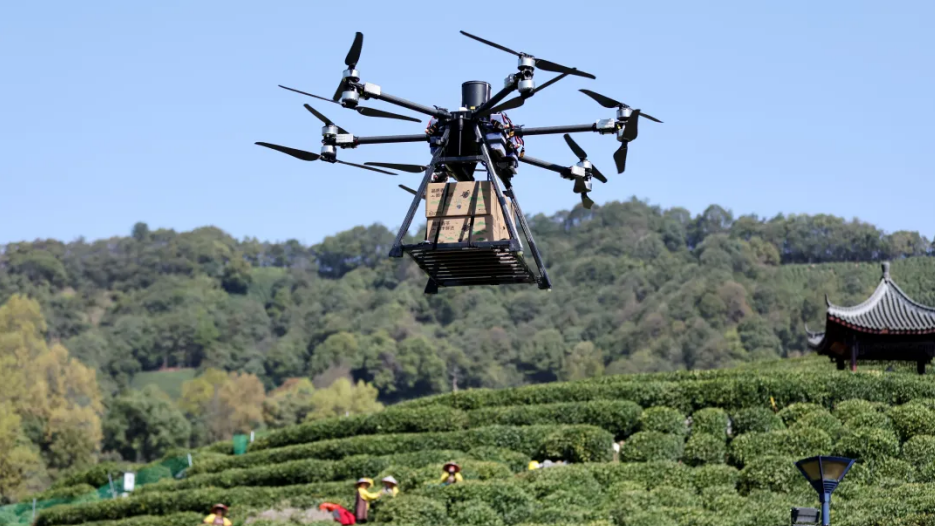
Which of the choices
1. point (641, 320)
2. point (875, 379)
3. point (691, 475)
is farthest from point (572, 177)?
point (641, 320)

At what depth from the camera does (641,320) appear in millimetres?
115688

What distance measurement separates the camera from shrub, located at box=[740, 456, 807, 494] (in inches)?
901

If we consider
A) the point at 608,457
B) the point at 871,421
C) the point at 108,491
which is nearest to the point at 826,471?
the point at 871,421

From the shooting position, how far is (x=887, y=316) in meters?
30.0

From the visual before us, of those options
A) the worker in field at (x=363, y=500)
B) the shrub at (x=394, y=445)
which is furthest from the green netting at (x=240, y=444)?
the worker in field at (x=363, y=500)

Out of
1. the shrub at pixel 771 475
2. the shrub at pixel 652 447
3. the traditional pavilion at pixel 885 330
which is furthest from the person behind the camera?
the traditional pavilion at pixel 885 330

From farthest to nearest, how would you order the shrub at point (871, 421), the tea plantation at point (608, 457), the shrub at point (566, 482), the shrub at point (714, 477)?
the shrub at point (871, 421) → the shrub at point (714, 477) → the shrub at point (566, 482) → the tea plantation at point (608, 457)

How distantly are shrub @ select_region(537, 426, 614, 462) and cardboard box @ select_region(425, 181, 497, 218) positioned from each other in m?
14.5

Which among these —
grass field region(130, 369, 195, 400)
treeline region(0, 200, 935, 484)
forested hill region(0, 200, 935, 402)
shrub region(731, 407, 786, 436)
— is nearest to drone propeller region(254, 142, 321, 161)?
shrub region(731, 407, 786, 436)

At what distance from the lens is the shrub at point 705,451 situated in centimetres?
2523

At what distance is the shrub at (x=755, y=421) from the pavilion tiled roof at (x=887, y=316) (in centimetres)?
437

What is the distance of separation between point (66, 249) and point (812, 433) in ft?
481

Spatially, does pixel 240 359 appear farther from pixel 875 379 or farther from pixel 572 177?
pixel 572 177

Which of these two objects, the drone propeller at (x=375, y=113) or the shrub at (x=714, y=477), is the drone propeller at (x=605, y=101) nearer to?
the drone propeller at (x=375, y=113)
